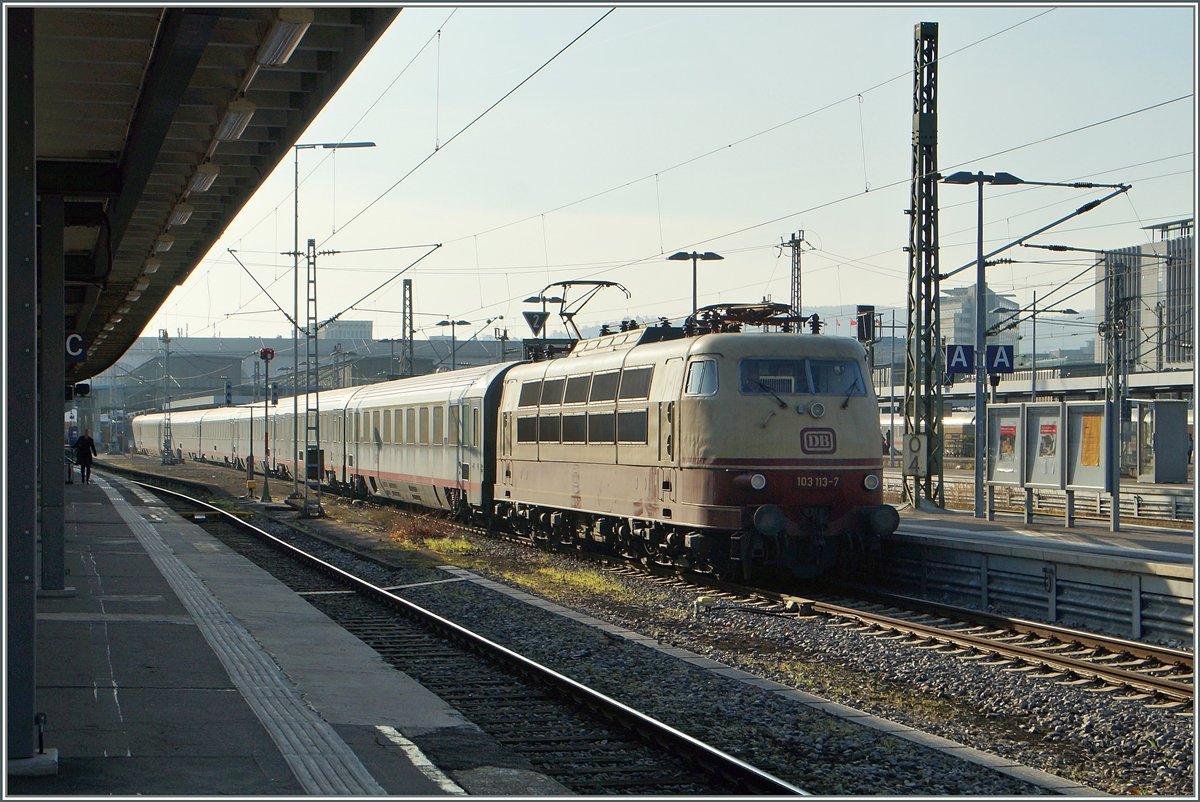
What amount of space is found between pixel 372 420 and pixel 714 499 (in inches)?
777

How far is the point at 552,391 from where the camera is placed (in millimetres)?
19938

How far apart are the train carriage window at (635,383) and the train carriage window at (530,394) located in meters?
3.60

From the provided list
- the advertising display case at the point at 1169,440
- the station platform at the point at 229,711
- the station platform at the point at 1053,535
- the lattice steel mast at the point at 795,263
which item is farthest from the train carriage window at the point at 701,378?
the lattice steel mast at the point at 795,263

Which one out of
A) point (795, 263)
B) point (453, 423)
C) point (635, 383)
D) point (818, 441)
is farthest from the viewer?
point (795, 263)

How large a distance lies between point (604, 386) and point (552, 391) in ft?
7.53

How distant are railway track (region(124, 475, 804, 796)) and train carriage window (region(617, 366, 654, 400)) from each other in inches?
174

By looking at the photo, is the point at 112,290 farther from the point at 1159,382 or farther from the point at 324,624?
the point at 1159,382

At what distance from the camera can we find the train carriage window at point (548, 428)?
19.6 metres

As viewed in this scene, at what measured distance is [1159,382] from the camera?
40531 millimetres

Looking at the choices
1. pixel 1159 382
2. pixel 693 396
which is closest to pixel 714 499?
pixel 693 396

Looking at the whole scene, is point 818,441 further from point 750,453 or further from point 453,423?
point 453,423

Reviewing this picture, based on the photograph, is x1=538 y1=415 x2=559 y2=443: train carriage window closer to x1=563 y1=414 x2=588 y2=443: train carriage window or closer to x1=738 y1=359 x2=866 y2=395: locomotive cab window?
x1=563 y1=414 x2=588 y2=443: train carriage window

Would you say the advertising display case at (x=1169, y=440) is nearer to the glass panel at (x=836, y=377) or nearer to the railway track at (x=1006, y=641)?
the glass panel at (x=836, y=377)

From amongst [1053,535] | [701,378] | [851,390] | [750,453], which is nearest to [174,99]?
[701,378]
